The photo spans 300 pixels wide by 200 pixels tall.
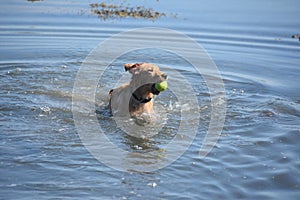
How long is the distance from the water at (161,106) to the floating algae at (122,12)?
1.49ft

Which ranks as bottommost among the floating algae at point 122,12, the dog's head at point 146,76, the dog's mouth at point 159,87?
the dog's mouth at point 159,87

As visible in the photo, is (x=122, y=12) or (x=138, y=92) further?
(x=122, y=12)

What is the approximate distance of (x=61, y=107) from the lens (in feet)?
34.0


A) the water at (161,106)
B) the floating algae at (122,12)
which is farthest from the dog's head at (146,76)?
the floating algae at (122,12)

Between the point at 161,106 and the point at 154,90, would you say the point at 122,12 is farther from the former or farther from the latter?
the point at 154,90

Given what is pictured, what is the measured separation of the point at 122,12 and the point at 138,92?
35.4 ft

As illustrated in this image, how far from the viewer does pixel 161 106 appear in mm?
11047

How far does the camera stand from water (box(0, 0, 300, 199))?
6.89m

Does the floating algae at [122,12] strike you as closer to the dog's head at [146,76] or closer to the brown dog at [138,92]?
the brown dog at [138,92]

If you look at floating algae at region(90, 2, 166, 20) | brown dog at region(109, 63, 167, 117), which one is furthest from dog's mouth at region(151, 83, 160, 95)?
floating algae at region(90, 2, 166, 20)

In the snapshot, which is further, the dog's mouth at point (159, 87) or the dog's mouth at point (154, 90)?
the dog's mouth at point (154, 90)

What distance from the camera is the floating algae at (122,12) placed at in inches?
776

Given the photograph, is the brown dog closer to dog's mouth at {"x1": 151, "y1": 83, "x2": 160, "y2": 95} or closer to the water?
dog's mouth at {"x1": 151, "y1": 83, "x2": 160, "y2": 95}

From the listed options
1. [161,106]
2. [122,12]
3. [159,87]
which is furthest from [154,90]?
[122,12]
